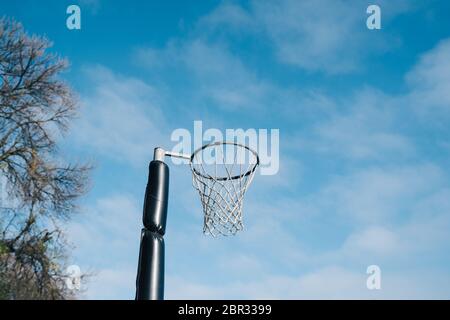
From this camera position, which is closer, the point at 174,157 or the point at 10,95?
the point at 174,157

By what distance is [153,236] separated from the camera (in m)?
5.87

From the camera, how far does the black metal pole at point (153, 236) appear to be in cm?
552

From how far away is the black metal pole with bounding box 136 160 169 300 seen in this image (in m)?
5.52

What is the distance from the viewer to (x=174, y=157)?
7.36m

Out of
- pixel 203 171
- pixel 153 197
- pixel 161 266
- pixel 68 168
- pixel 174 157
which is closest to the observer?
pixel 161 266
